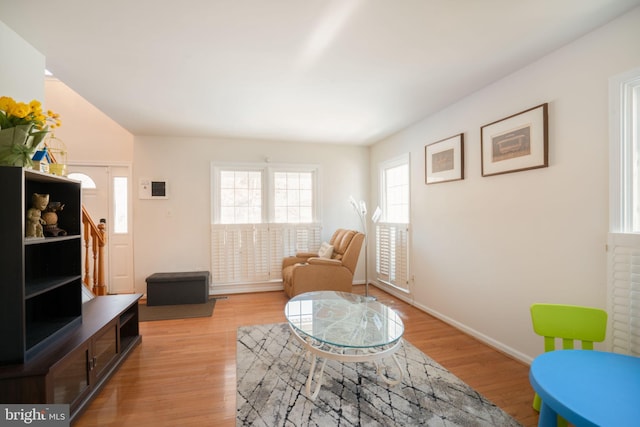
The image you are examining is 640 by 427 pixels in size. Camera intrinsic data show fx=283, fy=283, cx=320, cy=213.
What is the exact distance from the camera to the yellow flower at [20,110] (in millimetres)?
1586

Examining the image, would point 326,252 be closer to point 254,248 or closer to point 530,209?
point 254,248

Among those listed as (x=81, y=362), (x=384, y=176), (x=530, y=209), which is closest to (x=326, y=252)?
(x=384, y=176)

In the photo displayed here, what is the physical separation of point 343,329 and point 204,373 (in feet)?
3.90

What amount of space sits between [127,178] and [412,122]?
14.7 ft

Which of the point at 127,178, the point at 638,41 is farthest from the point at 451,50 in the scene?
the point at 127,178

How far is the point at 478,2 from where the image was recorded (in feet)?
5.34

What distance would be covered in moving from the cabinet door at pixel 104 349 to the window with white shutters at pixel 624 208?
346 centimetres

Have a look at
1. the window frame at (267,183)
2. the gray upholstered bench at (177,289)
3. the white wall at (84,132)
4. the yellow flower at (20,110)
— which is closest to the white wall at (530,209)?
the window frame at (267,183)

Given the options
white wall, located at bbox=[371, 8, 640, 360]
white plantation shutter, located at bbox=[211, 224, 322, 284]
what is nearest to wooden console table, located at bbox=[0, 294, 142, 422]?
white plantation shutter, located at bbox=[211, 224, 322, 284]

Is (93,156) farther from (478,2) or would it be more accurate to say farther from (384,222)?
(478,2)

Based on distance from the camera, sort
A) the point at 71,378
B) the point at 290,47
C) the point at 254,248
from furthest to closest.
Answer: the point at 254,248, the point at 290,47, the point at 71,378

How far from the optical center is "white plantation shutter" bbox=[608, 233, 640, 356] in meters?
1.70

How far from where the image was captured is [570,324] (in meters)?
1.62

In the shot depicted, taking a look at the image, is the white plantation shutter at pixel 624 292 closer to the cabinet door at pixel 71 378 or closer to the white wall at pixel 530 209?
the white wall at pixel 530 209
